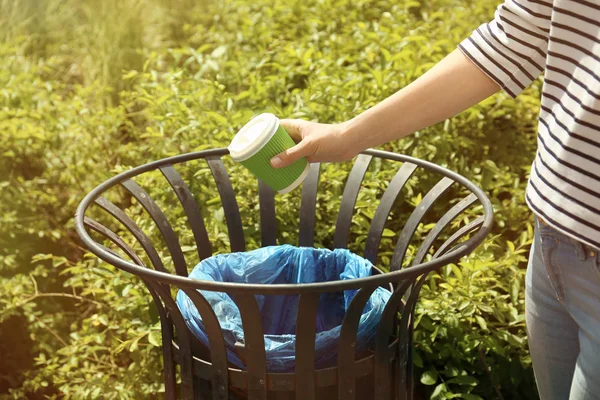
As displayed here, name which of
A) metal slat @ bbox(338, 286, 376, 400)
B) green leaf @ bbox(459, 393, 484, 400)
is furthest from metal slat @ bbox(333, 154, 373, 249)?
green leaf @ bbox(459, 393, 484, 400)

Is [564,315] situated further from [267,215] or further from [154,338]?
[154,338]

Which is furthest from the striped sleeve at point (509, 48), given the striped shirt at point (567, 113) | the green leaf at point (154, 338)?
the green leaf at point (154, 338)

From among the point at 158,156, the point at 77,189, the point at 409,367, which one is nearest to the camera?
the point at 409,367

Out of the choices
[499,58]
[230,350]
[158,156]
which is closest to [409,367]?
[230,350]

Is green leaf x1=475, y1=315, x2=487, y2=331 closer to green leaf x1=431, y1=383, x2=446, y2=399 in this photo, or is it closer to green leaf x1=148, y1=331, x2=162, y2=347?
green leaf x1=431, y1=383, x2=446, y2=399

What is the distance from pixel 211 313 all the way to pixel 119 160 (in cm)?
197

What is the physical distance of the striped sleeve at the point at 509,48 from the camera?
1.46 meters

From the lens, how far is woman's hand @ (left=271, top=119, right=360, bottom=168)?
158cm

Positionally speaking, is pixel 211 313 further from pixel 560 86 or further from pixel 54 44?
pixel 54 44

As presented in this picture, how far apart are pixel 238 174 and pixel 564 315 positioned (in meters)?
1.31

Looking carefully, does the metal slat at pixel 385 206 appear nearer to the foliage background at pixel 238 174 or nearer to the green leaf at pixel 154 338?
the foliage background at pixel 238 174

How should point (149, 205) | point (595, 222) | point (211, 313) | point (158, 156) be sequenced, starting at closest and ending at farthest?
point (595, 222) → point (211, 313) → point (149, 205) → point (158, 156)

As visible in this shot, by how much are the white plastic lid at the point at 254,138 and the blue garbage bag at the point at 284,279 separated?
0.31 meters

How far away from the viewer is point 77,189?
10.7 ft
